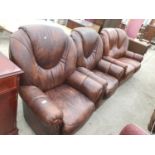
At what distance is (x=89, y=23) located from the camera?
11.0 ft

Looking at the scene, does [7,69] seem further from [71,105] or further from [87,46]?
[87,46]

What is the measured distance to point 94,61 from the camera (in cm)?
229

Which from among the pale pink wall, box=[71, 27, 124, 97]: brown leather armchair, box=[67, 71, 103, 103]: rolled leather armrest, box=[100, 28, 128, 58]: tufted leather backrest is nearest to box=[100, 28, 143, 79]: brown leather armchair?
box=[100, 28, 128, 58]: tufted leather backrest

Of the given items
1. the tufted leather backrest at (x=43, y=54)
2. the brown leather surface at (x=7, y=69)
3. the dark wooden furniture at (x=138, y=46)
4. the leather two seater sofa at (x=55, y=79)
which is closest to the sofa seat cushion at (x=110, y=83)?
the leather two seater sofa at (x=55, y=79)

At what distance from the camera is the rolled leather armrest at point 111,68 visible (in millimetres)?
2275

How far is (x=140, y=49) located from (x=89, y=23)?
1.12 meters

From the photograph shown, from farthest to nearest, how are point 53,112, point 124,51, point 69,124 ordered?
point 124,51 → point 69,124 → point 53,112

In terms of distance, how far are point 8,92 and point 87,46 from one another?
1180 mm

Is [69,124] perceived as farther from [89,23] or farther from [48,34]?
[89,23]

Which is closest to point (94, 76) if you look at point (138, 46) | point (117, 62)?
point (117, 62)

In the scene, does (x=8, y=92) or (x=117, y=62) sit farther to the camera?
(x=117, y=62)

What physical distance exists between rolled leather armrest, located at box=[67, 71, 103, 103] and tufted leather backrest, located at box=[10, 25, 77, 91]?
0.08 m
